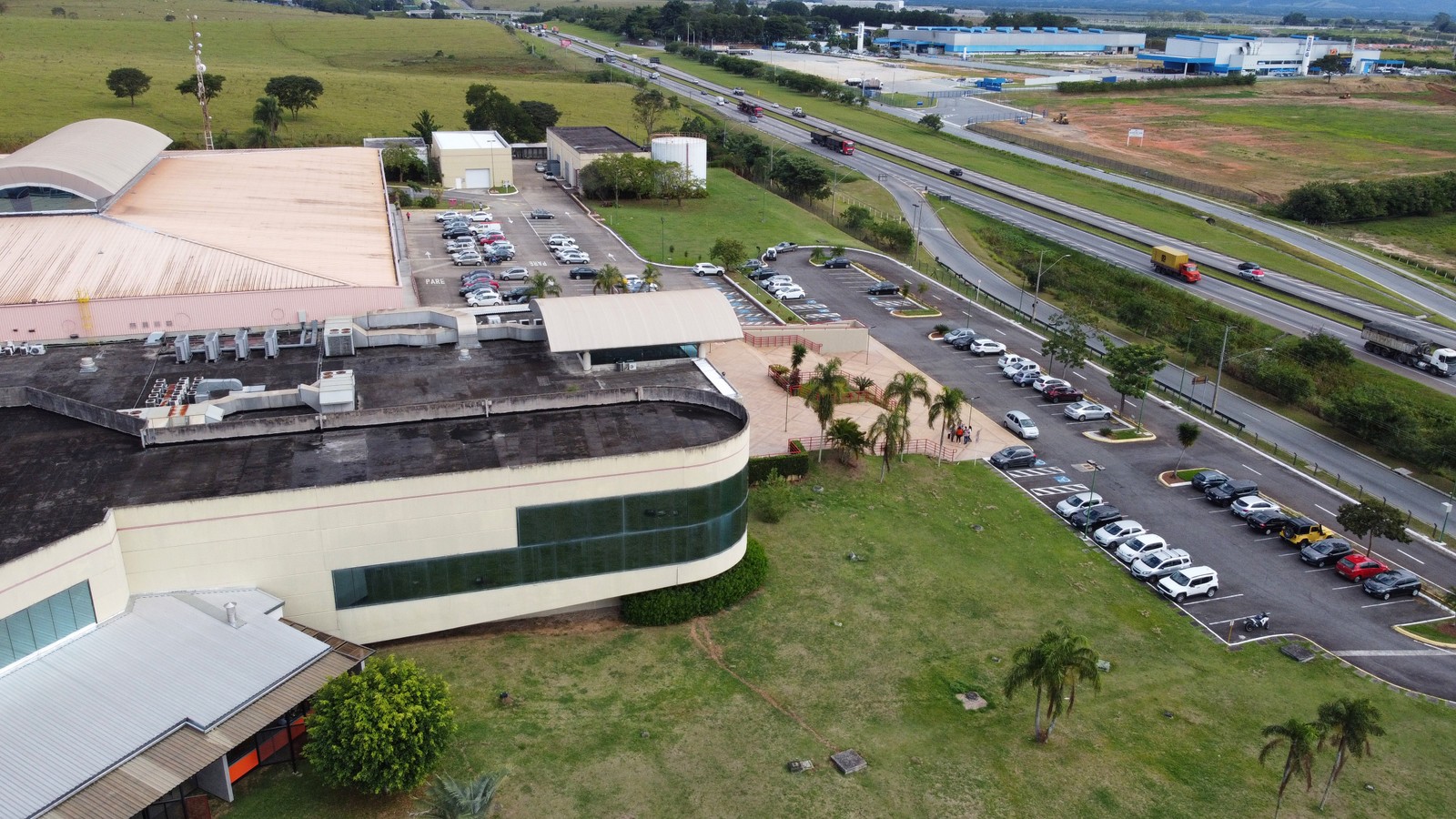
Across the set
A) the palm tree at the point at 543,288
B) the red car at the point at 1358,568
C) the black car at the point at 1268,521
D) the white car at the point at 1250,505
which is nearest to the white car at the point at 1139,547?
the black car at the point at 1268,521

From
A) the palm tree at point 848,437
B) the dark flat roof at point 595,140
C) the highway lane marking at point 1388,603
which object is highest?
the dark flat roof at point 595,140

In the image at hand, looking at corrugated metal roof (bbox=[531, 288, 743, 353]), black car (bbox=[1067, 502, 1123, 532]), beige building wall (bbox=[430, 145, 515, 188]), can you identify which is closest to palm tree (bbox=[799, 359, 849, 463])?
corrugated metal roof (bbox=[531, 288, 743, 353])

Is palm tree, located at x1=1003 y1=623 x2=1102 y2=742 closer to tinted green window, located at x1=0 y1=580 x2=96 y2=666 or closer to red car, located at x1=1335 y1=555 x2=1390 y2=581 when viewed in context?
red car, located at x1=1335 y1=555 x2=1390 y2=581

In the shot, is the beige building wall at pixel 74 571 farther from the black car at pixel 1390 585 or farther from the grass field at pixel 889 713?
the black car at pixel 1390 585

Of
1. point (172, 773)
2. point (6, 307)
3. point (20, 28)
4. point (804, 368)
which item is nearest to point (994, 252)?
point (804, 368)

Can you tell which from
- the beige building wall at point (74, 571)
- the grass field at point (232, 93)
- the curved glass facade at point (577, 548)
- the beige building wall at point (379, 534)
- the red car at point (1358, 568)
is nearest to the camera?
the beige building wall at point (74, 571)
